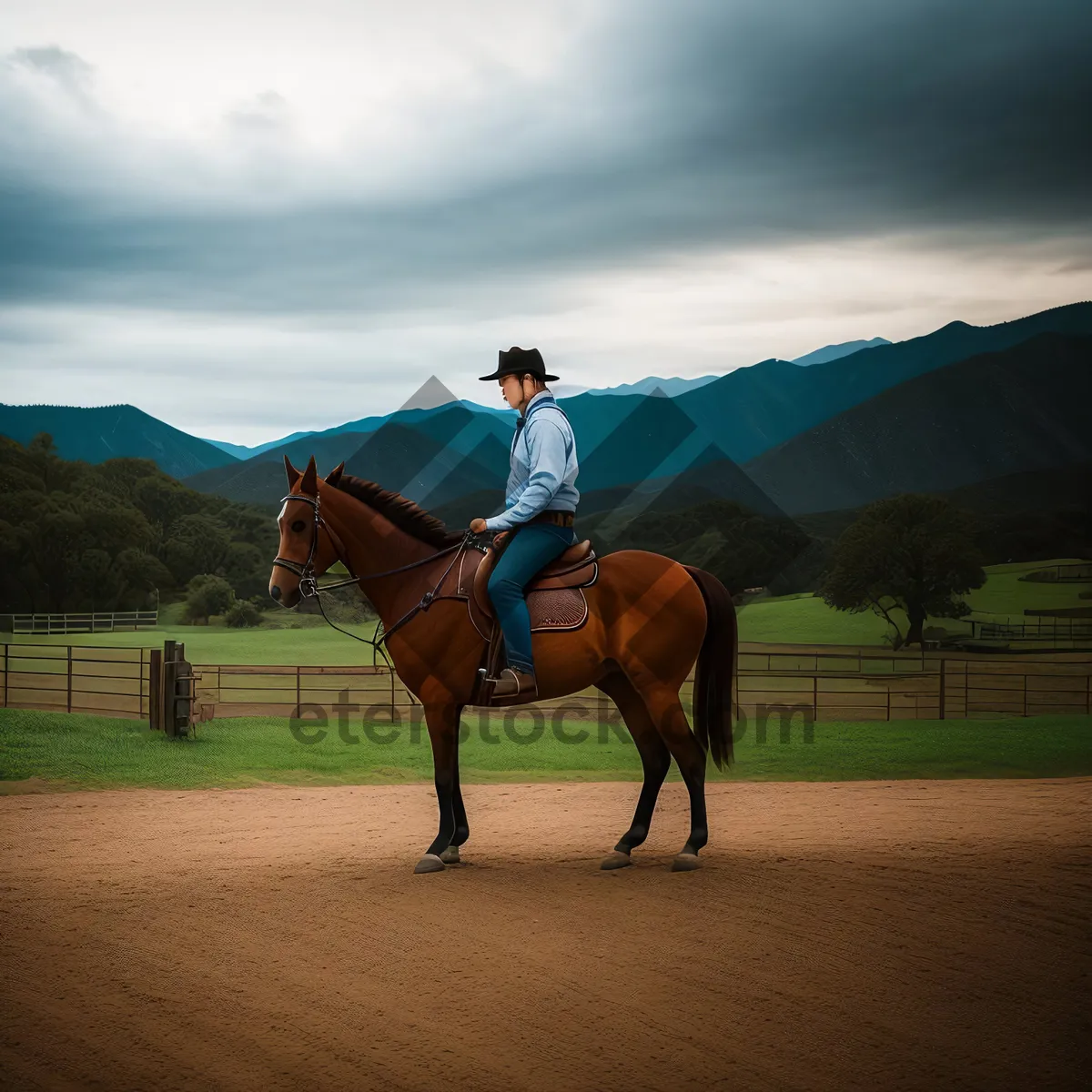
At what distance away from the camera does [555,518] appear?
640cm

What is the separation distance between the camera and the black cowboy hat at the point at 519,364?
6547mm

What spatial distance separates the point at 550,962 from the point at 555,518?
2767 mm

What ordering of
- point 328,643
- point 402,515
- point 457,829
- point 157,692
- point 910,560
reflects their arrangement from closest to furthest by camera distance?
point 457,829, point 402,515, point 157,692, point 910,560, point 328,643

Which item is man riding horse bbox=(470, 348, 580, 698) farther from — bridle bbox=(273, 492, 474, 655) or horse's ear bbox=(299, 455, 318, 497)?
horse's ear bbox=(299, 455, 318, 497)

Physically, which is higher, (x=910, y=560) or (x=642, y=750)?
(x=910, y=560)

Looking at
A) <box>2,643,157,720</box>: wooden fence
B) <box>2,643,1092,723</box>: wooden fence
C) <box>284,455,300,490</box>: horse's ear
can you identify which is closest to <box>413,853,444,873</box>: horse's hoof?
<box>284,455,300,490</box>: horse's ear

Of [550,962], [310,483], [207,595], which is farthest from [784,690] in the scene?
[207,595]

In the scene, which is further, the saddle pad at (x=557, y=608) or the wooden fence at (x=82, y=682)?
the wooden fence at (x=82, y=682)

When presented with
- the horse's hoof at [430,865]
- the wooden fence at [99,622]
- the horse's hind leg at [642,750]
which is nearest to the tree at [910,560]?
the horse's hind leg at [642,750]

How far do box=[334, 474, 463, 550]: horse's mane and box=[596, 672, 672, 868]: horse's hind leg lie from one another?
A: 4.75 ft

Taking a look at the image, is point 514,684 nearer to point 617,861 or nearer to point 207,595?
point 617,861

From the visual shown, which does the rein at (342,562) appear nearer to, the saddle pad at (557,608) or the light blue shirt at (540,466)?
the light blue shirt at (540,466)

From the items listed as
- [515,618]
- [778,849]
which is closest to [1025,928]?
[778,849]

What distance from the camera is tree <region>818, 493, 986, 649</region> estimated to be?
2238cm
